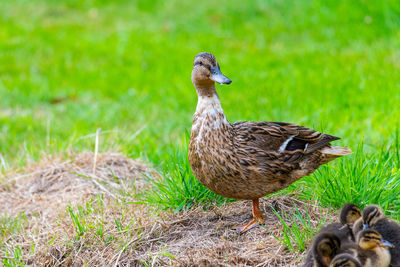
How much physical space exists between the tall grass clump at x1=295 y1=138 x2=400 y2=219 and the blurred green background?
0.79 m

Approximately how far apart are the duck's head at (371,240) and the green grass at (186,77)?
84cm

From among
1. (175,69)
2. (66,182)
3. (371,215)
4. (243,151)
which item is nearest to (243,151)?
(243,151)

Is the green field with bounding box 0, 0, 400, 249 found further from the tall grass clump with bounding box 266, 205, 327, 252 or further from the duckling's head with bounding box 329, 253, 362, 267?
the duckling's head with bounding box 329, 253, 362, 267

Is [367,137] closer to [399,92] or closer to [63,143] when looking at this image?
[399,92]

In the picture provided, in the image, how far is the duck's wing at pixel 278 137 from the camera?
4.00 m

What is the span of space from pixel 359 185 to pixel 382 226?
0.68 meters

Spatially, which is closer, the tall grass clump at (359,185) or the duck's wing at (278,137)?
the tall grass clump at (359,185)

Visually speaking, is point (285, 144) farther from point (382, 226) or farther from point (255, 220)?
point (382, 226)

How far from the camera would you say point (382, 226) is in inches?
129

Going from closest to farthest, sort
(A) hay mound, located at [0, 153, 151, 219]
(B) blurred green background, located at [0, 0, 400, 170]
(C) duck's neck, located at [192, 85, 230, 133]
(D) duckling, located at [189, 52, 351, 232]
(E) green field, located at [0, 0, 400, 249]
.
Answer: (D) duckling, located at [189, 52, 351, 232]
(C) duck's neck, located at [192, 85, 230, 133]
(A) hay mound, located at [0, 153, 151, 219]
(E) green field, located at [0, 0, 400, 249]
(B) blurred green background, located at [0, 0, 400, 170]

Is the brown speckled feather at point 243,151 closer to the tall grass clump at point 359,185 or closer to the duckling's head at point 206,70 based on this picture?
the duckling's head at point 206,70

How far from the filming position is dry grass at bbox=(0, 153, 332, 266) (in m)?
3.70

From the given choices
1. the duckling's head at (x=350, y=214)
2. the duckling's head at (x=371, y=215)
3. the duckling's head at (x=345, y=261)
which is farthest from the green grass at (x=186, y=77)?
the duckling's head at (x=345, y=261)

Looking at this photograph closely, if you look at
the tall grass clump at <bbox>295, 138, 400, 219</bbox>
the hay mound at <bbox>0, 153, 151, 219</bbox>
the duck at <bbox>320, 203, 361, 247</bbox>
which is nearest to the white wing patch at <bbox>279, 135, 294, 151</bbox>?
the tall grass clump at <bbox>295, 138, 400, 219</bbox>
